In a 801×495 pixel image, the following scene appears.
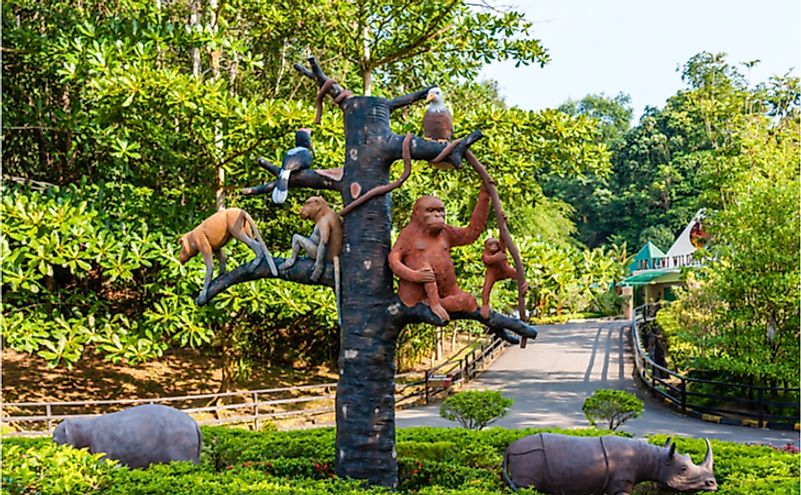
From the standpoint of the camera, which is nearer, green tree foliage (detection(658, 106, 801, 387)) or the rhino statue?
the rhino statue

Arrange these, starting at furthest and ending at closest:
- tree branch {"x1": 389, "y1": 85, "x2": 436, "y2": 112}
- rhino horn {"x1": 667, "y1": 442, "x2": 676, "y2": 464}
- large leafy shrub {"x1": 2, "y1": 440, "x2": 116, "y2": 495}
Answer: rhino horn {"x1": 667, "y1": 442, "x2": 676, "y2": 464} → tree branch {"x1": 389, "y1": 85, "x2": 436, "y2": 112} → large leafy shrub {"x1": 2, "y1": 440, "x2": 116, "y2": 495}

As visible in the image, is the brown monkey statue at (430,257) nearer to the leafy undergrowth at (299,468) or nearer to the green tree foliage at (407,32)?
the leafy undergrowth at (299,468)

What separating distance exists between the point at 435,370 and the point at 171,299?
10.4 meters

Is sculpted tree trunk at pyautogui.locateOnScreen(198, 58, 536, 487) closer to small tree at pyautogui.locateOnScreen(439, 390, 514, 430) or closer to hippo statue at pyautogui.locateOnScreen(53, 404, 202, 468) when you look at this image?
hippo statue at pyautogui.locateOnScreen(53, 404, 202, 468)

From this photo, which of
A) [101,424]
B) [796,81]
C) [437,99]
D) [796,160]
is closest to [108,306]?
[101,424]

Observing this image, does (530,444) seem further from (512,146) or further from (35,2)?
(35,2)

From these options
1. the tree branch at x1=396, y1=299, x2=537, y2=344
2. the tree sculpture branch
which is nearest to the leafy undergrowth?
the tree branch at x1=396, y1=299, x2=537, y2=344

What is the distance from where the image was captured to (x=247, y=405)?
15062 mm

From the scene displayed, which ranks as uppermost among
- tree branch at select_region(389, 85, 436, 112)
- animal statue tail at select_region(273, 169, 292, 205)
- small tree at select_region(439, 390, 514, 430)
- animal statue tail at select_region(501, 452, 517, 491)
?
tree branch at select_region(389, 85, 436, 112)

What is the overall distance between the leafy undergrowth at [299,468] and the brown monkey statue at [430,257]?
5.35 feet

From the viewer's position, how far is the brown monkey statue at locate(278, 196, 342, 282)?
21.3 feet

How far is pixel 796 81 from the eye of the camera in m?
26.7

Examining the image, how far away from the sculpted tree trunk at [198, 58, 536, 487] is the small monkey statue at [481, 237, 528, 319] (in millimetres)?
197

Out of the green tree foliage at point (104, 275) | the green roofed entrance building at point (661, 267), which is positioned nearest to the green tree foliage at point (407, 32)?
the green tree foliage at point (104, 275)
